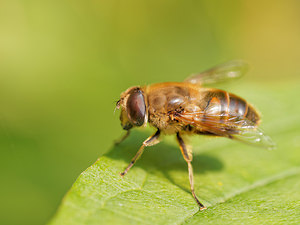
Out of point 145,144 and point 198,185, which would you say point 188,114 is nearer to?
point 145,144

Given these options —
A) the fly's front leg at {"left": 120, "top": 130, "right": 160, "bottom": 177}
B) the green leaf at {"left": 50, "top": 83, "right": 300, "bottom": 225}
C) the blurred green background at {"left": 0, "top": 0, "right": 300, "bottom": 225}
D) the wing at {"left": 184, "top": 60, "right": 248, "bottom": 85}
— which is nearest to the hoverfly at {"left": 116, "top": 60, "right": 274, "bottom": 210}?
the fly's front leg at {"left": 120, "top": 130, "right": 160, "bottom": 177}

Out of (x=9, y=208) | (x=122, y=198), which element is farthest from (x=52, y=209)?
(x=122, y=198)

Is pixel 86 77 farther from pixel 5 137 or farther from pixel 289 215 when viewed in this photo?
pixel 289 215

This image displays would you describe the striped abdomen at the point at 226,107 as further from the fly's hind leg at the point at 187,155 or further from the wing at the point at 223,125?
the fly's hind leg at the point at 187,155

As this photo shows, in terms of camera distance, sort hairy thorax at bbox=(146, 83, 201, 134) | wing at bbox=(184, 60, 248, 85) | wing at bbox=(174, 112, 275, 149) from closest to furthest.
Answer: wing at bbox=(174, 112, 275, 149) < hairy thorax at bbox=(146, 83, 201, 134) < wing at bbox=(184, 60, 248, 85)

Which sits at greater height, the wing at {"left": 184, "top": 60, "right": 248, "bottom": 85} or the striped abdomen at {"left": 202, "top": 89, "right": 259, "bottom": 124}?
the wing at {"left": 184, "top": 60, "right": 248, "bottom": 85}

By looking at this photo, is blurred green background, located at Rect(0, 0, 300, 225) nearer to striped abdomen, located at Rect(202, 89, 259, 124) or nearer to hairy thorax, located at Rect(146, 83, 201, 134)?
hairy thorax, located at Rect(146, 83, 201, 134)
